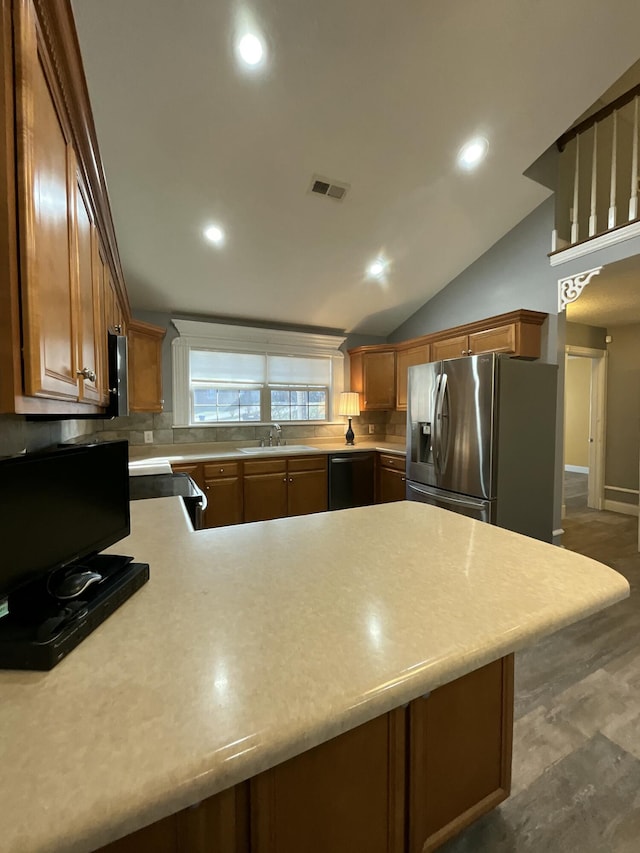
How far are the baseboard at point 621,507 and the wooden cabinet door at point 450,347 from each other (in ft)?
10.1

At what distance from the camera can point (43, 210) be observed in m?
0.77

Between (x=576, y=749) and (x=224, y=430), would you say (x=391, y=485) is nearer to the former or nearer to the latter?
(x=224, y=430)

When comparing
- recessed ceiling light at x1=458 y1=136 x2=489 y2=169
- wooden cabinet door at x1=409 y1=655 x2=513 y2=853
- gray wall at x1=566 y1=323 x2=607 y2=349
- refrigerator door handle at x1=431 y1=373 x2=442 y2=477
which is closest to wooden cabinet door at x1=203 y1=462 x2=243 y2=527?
refrigerator door handle at x1=431 y1=373 x2=442 y2=477

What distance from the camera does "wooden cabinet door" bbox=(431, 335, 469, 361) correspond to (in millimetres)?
3615

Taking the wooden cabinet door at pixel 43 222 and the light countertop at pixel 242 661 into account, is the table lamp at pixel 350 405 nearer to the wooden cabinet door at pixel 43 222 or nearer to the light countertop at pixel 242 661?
the light countertop at pixel 242 661

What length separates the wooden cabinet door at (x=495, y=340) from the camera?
3.21 meters

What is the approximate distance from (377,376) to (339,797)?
4.19 metres

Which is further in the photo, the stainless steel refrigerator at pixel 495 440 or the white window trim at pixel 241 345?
the white window trim at pixel 241 345

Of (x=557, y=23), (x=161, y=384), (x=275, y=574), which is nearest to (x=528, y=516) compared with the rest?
(x=275, y=574)

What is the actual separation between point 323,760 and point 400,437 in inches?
170

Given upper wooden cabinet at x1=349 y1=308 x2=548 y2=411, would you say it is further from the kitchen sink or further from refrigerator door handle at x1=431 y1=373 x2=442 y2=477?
the kitchen sink

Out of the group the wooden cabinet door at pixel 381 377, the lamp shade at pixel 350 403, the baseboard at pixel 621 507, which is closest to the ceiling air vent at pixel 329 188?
the wooden cabinet door at pixel 381 377

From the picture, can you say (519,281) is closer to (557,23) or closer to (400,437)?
(557,23)

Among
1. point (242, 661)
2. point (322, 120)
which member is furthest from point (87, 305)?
point (322, 120)
